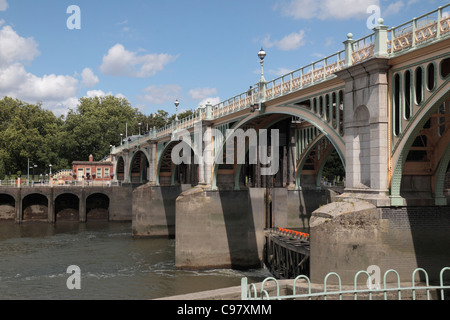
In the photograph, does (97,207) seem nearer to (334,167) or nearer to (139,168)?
(139,168)

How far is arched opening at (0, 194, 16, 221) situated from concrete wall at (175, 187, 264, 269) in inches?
1428

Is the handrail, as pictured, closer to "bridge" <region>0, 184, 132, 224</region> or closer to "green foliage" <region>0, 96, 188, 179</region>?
"bridge" <region>0, 184, 132, 224</region>

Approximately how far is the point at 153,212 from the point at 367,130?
113ft

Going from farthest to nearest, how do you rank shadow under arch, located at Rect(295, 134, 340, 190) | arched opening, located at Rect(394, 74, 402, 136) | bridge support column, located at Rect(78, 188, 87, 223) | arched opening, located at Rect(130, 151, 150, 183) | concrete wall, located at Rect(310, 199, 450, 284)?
1. arched opening, located at Rect(130, 151, 150, 183)
2. bridge support column, located at Rect(78, 188, 87, 223)
3. shadow under arch, located at Rect(295, 134, 340, 190)
4. arched opening, located at Rect(394, 74, 402, 136)
5. concrete wall, located at Rect(310, 199, 450, 284)

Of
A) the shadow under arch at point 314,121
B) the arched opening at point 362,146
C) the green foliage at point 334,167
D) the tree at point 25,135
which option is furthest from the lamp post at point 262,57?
the tree at point 25,135

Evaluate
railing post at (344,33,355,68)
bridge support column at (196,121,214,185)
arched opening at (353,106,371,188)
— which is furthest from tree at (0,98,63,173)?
arched opening at (353,106,371,188)

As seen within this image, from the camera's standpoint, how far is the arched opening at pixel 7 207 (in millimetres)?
59281

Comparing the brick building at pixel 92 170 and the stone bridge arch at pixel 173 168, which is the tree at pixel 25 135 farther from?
the stone bridge arch at pixel 173 168

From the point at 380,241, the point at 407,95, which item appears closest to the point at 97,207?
the point at 380,241

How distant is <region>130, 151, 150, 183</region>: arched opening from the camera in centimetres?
6518

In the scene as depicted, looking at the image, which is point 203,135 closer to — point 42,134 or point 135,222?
point 135,222

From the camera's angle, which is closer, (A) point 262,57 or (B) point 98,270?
(A) point 262,57

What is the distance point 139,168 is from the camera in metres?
71.3

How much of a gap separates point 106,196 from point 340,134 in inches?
2001
